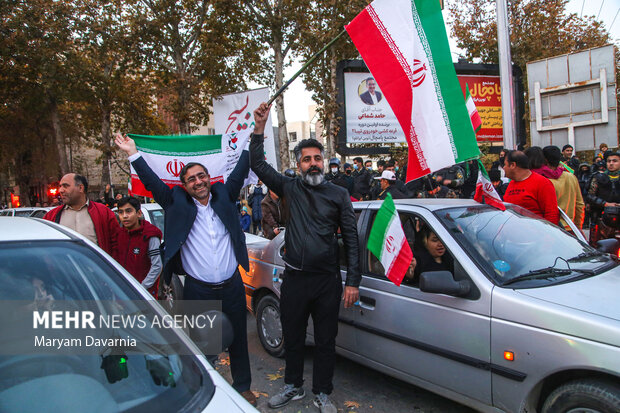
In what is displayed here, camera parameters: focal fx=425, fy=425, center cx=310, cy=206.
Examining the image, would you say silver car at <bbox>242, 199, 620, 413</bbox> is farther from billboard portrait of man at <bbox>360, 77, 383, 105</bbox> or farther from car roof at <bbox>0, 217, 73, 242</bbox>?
billboard portrait of man at <bbox>360, 77, 383, 105</bbox>

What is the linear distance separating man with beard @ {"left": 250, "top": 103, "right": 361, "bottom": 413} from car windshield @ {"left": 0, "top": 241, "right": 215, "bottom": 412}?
1.34 metres

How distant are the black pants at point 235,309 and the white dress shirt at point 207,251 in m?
0.07

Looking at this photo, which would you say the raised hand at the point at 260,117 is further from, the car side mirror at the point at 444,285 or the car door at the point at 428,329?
the car side mirror at the point at 444,285

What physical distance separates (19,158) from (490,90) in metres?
28.5

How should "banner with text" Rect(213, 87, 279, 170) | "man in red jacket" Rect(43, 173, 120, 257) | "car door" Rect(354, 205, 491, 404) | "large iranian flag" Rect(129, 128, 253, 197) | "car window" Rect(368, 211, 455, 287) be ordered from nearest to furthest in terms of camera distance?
"car door" Rect(354, 205, 491, 404)
"car window" Rect(368, 211, 455, 287)
"man in red jacket" Rect(43, 173, 120, 257)
"large iranian flag" Rect(129, 128, 253, 197)
"banner with text" Rect(213, 87, 279, 170)

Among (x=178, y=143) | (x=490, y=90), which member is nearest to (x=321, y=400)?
(x=178, y=143)

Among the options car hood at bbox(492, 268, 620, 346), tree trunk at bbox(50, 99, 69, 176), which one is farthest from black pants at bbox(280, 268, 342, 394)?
tree trunk at bbox(50, 99, 69, 176)

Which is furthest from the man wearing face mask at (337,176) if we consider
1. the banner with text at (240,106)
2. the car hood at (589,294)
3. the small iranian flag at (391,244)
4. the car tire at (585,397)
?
the car tire at (585,397)

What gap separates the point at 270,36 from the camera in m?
16.0

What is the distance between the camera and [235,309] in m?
3.31

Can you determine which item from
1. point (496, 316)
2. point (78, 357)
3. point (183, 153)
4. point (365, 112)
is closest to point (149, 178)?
point (78, 357)

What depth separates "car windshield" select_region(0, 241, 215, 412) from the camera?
1534mm

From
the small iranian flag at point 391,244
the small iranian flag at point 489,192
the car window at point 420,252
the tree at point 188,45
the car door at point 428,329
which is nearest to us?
the car door at point 428,329

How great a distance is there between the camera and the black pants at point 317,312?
3.21 meters
